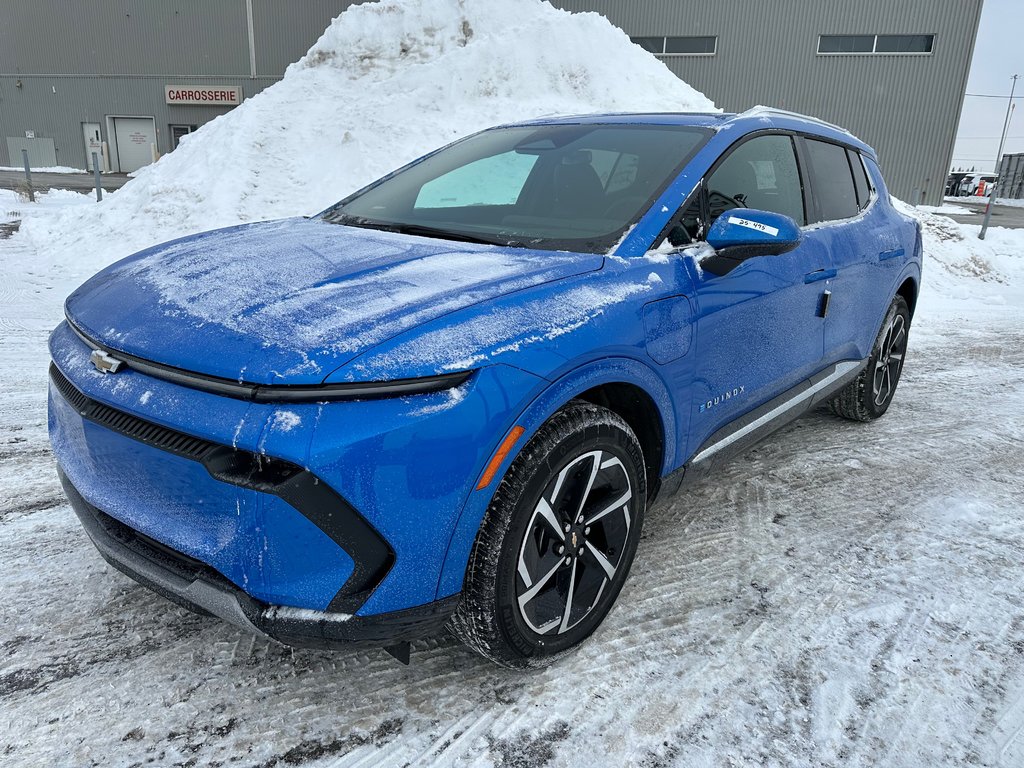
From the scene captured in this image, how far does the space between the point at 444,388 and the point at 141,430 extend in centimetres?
75

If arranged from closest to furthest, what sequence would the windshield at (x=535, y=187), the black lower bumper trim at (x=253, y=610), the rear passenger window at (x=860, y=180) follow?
1. the black lower bumper trim at (x=253, y=610)
2. the windshield at (x=535, y=187)
3. the rear passenger window at (x=860, y=180)

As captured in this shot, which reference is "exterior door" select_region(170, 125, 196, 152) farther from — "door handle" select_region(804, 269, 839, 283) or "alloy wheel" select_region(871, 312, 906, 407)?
"door handle" select_region(804, 269, 839, 283)

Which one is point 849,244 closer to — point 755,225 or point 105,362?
point 755,225

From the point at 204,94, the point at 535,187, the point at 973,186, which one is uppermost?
the point at 204,94

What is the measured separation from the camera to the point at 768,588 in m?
2.57

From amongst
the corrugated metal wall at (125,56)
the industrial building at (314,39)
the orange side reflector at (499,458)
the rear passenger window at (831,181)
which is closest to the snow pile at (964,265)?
the rear passenger window at (831,181)

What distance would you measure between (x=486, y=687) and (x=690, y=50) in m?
25.2

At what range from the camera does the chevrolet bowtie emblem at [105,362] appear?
179 centimetres

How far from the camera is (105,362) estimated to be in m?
1.81

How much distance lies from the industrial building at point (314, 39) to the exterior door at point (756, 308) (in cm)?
2223

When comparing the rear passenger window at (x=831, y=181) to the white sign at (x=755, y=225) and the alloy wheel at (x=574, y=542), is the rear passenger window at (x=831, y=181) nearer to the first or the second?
the white sign at (x=755, y=225)

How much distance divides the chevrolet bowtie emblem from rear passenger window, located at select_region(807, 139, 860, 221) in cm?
294

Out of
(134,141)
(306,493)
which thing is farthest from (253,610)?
(134,141)

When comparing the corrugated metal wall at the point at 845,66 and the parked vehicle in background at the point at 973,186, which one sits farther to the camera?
the parked vehicle in background at the point at 973,186
